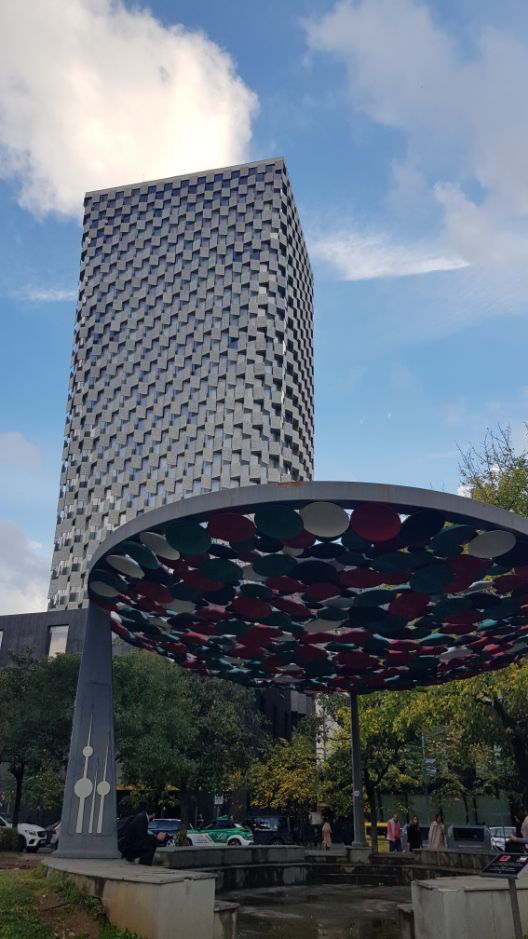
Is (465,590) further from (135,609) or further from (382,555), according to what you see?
(135,609)

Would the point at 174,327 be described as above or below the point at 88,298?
below

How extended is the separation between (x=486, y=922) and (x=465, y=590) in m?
6.55

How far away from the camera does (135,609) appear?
16.8 m

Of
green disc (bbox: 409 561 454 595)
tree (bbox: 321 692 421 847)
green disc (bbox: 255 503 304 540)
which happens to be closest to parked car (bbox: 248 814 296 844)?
tree (bbox: 321 692 421 847)

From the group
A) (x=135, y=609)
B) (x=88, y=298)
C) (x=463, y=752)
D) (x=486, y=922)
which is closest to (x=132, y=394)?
(x=88, y=298)

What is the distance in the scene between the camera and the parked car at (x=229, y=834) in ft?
124

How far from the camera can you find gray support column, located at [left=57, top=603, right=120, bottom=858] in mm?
15516

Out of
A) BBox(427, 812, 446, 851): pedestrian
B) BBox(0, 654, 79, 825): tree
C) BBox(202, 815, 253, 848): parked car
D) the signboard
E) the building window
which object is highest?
the building window

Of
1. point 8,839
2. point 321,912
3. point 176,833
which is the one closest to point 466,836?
point 176,833

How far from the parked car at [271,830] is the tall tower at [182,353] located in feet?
151

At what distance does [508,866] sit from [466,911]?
0.98m

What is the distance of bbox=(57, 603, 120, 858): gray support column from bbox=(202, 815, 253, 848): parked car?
2418 cm

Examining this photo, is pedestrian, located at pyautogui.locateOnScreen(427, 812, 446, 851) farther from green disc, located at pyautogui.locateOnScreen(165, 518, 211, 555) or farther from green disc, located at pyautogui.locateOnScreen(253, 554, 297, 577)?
green disc, located at pyautogui.locateOnScreen(165, 518, 211, 555)

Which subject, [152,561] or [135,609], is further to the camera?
[135,609]
